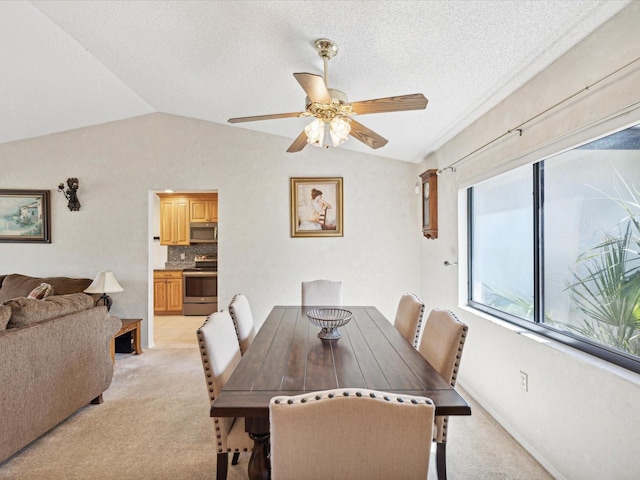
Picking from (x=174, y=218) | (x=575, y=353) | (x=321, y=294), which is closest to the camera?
(x=575, y=353)

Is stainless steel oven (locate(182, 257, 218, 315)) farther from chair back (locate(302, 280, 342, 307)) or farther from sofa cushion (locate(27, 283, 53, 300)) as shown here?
chair back (locate(302, 280, 342, 307))

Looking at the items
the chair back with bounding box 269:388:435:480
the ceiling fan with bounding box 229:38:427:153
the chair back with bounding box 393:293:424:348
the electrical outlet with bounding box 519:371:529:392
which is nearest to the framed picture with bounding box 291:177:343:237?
the chair back with bounding box 393:293:424:348

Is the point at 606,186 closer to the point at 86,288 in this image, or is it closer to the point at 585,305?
the point at 585,305

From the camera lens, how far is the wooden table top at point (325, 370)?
3.98ft

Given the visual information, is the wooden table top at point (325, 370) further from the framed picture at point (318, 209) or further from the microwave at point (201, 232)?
the microwave at point (201, 232)

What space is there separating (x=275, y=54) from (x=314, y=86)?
0.93 metres

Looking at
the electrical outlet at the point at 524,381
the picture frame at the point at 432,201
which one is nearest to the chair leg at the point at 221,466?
the electrical outlet at the point at 524,381

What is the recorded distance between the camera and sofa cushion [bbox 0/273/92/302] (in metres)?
3.87

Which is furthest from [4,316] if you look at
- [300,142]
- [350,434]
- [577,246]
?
[577,246]

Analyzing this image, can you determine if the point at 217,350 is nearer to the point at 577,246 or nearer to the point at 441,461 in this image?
the point at 441,461

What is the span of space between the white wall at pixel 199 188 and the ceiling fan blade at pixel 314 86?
2.44m

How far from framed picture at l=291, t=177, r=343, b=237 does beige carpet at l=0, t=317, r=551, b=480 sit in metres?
2.09

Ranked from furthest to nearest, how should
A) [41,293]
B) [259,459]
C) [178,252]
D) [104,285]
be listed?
[178,252]
[104,285]
[41,293]
[259,459]

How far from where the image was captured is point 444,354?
1.67m
